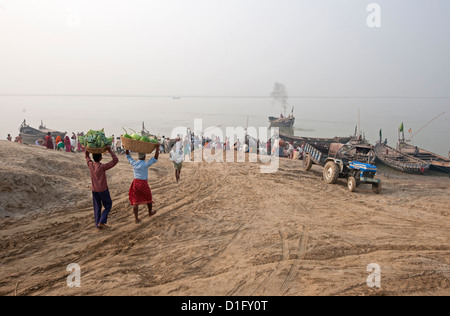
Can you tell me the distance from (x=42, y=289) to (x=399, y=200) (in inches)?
422

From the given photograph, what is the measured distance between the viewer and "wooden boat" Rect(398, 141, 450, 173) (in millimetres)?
18641

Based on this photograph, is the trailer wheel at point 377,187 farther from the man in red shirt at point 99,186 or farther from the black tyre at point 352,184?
the man in red shirt at point 99,186

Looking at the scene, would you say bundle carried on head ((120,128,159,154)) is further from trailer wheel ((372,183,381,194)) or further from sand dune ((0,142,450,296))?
trailer wheel ((372,183,381,194))

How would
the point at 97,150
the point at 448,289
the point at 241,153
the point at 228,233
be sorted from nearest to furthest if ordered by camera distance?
the point at 448,289, the point at 97,150, the point at 228,233, the point at 241,153

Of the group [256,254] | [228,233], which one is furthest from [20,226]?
[256,254]

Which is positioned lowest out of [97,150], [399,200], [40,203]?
[399,200]

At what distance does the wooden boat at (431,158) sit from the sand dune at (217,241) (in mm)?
10910

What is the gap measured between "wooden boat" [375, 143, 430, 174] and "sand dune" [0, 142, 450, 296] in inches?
379

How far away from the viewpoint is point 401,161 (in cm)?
2061

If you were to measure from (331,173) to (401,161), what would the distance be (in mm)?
12973

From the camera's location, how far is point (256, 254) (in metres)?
4.89

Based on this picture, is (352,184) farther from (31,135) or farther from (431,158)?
(31,135)

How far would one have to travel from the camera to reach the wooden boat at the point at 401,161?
18.3m
